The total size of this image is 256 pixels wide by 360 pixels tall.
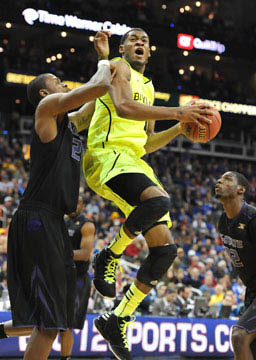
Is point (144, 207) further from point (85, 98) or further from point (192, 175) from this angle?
point (192, 175)

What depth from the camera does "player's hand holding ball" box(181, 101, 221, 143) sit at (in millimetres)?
4742

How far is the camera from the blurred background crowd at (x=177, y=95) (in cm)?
1438

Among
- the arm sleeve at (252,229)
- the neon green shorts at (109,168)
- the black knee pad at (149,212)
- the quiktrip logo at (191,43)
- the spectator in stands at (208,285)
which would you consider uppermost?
the quiktrip logo at (191,43)

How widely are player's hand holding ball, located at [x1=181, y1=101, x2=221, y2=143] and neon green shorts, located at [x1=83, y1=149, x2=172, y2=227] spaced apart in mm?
556

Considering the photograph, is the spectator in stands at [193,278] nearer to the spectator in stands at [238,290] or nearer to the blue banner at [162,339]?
the spectator in stands at [238,290]

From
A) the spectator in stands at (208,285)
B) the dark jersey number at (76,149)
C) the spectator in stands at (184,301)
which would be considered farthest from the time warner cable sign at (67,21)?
the dark jersey number at (76,149)

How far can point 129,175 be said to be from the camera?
496 centimetres

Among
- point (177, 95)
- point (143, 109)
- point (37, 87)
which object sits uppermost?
point (177, 95)

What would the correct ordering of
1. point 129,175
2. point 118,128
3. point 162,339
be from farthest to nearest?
point 162,339 → point 118,128 → point 129,175

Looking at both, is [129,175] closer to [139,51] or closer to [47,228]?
[47,228]

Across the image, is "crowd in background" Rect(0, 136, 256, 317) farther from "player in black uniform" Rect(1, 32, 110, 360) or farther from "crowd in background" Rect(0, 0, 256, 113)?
"crowd in background" Rect(0, 0, 256, 113)

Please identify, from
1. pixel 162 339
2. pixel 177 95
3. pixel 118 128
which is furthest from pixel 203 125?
pixel 177 95

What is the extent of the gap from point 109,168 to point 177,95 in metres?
20.4

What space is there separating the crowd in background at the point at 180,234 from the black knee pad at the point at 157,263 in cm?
215
